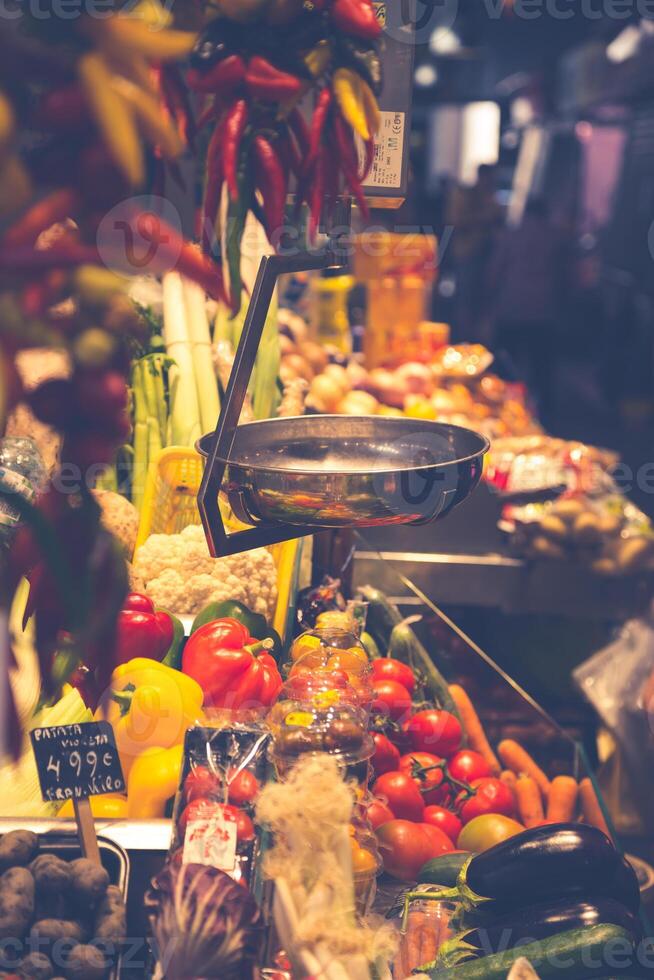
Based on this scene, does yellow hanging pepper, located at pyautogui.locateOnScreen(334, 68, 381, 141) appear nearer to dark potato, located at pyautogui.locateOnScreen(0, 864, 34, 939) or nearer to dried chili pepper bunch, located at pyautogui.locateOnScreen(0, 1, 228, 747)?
dried chili pepper bunch, located at pyautogui.locateOnScreen(0, 1, 228, 747)

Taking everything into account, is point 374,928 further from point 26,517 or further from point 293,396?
point 293,396

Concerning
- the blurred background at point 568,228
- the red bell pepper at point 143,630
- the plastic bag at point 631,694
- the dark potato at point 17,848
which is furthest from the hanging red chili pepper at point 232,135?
the blurred background at point 568,228

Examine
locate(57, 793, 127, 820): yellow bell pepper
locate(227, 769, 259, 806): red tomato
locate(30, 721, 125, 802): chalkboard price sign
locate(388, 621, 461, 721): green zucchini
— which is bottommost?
locate(388, 621, 461, 721): green zucchini

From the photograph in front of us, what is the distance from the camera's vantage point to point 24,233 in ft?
3.01

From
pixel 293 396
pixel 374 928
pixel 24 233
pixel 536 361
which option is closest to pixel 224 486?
pixel 374 928

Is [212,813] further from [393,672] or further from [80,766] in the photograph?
[393,672]

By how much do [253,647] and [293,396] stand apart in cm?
113

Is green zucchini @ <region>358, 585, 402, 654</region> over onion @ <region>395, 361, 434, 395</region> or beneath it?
beneath

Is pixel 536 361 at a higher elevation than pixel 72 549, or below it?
below

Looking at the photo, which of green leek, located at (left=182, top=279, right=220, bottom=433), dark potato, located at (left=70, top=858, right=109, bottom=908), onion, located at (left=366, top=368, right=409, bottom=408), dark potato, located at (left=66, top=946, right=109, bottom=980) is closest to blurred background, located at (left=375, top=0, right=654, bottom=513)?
onion, located at (left=366, top=368, right=409, bottom=408)

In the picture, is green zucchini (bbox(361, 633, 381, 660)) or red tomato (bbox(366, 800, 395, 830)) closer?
red tomato (bbox(366, 800, 395, 830))

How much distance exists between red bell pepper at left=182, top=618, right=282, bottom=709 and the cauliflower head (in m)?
0.19

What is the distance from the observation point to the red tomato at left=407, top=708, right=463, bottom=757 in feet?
7.99

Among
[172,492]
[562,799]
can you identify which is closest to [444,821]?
[562,799]
